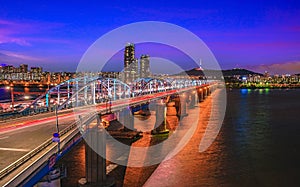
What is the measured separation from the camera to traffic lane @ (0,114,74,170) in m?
9.06

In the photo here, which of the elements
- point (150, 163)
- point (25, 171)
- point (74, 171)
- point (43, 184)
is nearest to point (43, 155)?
point (43, 184)

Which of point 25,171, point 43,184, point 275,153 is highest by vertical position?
point 25,171

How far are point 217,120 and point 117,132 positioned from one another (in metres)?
14.8

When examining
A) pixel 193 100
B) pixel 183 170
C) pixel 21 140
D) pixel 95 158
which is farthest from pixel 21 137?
pixel 193 100

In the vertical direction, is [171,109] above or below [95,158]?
below

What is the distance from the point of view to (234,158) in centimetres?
1802

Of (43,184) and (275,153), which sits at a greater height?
(43,184)

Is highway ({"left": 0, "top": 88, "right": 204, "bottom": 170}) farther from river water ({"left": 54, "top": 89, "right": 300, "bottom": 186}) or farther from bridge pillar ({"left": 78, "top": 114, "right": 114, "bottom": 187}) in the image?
river water ({"left": 54, "top": 89, "right": 300, "bottom": 186})

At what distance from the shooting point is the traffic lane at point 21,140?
9060 mm

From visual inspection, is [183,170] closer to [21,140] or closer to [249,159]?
[249,159]

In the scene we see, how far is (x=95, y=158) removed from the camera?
11.1 meters

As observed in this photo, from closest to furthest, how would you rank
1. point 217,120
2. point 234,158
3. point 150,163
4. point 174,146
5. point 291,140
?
point 150,163 → point 234,158 → point 174,146 → point 291,140 → point 217,120

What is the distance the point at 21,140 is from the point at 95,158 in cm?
280

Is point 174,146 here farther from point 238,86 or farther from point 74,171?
point 238,86
